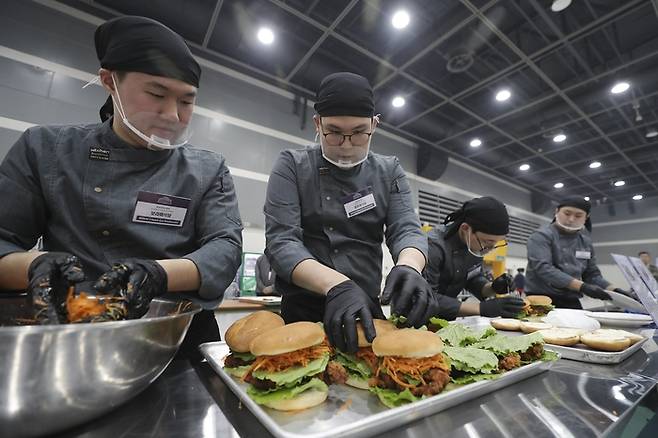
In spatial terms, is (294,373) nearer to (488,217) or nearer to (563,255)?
(488,217)

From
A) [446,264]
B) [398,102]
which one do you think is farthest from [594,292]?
[398,102]

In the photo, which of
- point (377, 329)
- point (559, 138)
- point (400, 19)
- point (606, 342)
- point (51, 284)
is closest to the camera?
point (51, 284)

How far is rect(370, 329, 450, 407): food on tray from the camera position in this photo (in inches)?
29.1

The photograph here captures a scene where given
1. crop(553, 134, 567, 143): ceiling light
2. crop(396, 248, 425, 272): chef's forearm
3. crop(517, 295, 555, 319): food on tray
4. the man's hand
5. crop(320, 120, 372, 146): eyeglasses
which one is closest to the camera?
the man's hand

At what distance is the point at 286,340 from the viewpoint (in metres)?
0.79

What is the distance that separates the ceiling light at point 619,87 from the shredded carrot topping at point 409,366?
736cm

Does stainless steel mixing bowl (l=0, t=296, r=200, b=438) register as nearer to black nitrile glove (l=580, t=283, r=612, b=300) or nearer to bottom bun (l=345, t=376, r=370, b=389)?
bottom bun (l=345, t=376, r=370, b=389)

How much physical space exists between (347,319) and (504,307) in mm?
1757

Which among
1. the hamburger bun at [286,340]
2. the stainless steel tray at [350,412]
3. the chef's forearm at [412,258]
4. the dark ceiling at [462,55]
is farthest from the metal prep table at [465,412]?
the dark ceiling at [462,55]

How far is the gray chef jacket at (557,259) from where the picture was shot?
11.8 ft

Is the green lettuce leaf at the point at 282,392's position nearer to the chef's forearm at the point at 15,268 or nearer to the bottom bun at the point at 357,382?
the bottom bun at the point at 357,382

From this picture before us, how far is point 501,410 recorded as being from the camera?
2.46 ft

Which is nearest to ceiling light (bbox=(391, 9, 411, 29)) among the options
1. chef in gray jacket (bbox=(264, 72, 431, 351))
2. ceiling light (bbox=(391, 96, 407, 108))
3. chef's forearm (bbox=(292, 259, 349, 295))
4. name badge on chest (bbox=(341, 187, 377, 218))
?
ceiling light (bbox=(391, 96, 407, 108))

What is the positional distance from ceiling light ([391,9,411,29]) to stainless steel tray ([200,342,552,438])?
14.9 feet
